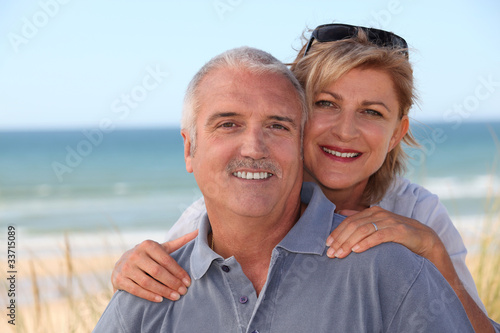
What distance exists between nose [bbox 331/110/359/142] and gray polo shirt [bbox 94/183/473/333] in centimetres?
64

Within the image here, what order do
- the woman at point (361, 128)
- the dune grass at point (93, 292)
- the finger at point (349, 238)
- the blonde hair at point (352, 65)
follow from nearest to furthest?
the finger at point (349, 238) → the woman at point (361, 128) → the blonde hair at point (352, 65) → the dune grass at point (93, 292)

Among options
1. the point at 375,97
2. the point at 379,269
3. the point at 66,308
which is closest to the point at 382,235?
the point at 379,269

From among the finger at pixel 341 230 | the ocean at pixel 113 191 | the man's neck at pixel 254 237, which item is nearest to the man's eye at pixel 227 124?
the man's neck at pixel 254 237

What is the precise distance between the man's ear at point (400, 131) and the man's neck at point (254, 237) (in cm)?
103

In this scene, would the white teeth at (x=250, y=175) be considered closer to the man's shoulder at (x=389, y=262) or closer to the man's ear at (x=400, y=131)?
the man's shoulder at (x=389, y=262)

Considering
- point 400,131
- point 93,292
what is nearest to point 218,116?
point 400,131

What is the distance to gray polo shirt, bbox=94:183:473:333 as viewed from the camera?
202 cm

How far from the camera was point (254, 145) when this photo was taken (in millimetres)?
2217

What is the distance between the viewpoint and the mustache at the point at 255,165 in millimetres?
2227

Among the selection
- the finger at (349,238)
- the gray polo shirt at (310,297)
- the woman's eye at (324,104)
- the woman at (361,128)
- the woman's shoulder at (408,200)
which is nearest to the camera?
the gray polo shirt at (310,297)

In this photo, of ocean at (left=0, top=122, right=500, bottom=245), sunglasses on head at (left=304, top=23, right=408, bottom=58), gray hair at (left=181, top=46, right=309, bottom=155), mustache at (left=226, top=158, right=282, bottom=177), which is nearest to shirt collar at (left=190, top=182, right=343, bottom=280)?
mustache at (left=226, top=158, right=282, bottom=177)

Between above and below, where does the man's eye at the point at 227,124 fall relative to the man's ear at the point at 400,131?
above

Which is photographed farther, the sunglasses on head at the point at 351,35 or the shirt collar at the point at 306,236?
the sunglasses on head at the point at 351,35

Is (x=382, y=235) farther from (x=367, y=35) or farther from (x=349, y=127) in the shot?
(x=367, y=35)
